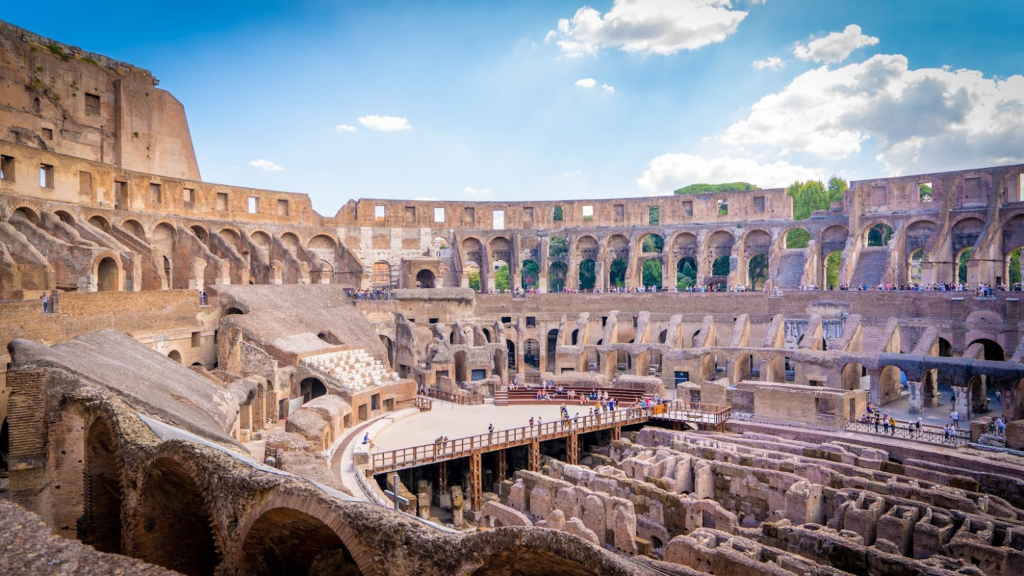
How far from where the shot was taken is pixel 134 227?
106ft

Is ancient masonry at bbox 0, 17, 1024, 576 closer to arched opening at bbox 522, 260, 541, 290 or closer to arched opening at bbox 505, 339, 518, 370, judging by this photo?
arched opening at bbox 505, 339, 518, 370

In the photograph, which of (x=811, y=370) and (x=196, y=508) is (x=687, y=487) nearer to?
(x=811, y=370)

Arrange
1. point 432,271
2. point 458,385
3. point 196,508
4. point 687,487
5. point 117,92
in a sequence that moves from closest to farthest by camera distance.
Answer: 1. point 196,508
2. point 687,487
3. point 458,385
4. point 117,92
5. point 432,271

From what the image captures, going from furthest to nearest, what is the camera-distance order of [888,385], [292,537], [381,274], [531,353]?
1. [381,274]
2. [531,353]
3. [888,385]
4. [292,537]

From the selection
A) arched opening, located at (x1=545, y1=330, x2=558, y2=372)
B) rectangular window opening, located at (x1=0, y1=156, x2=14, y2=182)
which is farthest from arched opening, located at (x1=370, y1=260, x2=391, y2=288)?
rectangular window opening, located at (x1=0, y1=156, x2=14, y2=182)

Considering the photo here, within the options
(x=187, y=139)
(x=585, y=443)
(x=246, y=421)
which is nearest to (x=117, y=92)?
(x=187, y=139)

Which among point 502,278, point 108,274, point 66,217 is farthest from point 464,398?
point 502,278

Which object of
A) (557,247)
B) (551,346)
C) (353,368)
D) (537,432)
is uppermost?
(557,247)

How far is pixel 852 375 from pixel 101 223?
34610 millimetres

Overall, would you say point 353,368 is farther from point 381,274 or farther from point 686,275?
point 686,275

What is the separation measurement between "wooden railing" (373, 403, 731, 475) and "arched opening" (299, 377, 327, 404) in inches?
302

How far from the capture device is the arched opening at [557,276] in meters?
49.9

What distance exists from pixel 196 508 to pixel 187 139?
32762 mm

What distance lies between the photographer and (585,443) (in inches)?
1074
